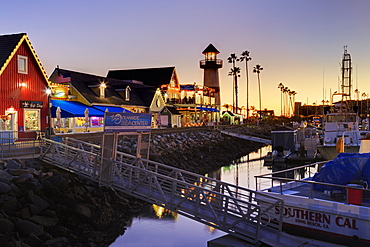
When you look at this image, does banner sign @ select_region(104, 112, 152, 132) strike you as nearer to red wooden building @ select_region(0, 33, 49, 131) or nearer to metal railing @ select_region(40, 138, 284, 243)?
metal railing @ select_region(40, 138, 284, 243)

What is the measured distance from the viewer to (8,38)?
27.5 meters

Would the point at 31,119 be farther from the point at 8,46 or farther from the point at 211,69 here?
the point at 211,69

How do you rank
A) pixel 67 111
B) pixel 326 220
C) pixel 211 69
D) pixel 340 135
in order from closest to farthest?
pixel 326 220 → pixel 67 111 → pixel 340 135 → pixel 211 69

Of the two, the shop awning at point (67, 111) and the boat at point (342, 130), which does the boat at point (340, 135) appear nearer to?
the boat at point (342, 130)

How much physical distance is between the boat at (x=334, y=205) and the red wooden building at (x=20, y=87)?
60.8ft

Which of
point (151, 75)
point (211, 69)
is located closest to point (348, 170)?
point (151, 75)

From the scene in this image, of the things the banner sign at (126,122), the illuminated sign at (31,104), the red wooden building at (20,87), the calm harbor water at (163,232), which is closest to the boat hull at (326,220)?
the calm harbor water at (163,232)

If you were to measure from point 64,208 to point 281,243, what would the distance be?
9.06 m

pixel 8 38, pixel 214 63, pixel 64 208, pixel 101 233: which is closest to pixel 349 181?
pixel 101 233

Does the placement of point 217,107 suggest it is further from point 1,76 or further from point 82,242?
point 82,242

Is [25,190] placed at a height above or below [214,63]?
below

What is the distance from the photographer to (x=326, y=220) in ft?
37.6

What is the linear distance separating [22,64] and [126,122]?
15.0 m

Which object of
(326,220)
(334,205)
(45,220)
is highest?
(334,205)
